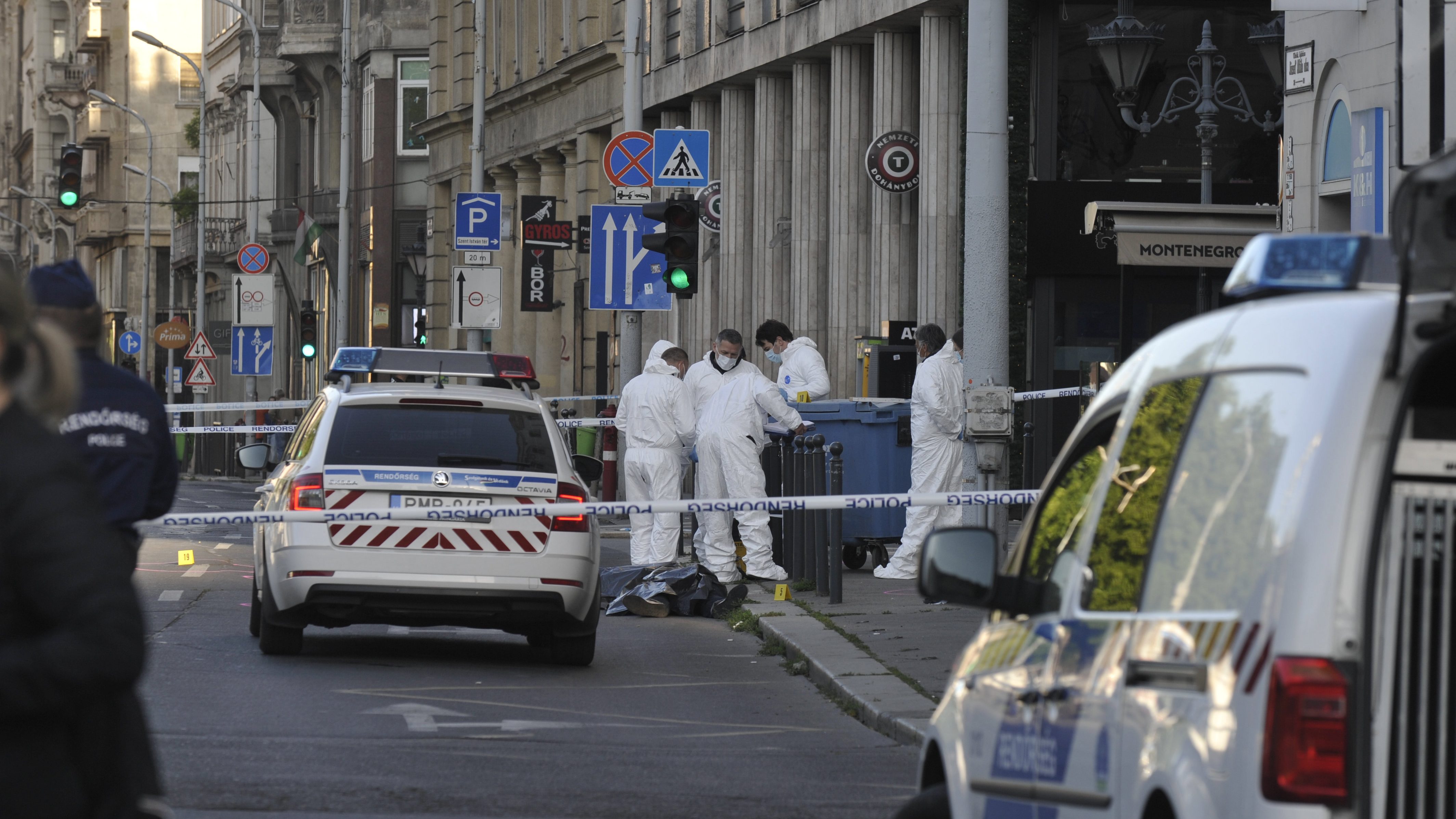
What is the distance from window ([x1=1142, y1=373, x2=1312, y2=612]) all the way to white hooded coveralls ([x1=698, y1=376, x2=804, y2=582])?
1354 centimetres

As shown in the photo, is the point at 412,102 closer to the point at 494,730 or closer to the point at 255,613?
the point at 255,613

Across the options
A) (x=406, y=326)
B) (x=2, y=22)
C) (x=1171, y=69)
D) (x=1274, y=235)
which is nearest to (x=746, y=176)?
(x=1171, y=69)

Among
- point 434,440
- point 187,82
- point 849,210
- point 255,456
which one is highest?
point 187,82

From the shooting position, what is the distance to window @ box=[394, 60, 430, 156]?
55.3m

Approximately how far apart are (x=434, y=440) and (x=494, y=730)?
2.57m

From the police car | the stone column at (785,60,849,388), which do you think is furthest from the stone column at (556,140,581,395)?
the police car

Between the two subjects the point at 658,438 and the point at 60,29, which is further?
the point at 60,29

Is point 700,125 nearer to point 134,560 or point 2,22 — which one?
point 134,560

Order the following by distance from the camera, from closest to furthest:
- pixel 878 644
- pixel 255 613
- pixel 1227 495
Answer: pixel 1227 495, pixel 878 644, pixel 255 613

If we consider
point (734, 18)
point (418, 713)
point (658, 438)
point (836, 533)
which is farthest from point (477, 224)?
point (418, 713)

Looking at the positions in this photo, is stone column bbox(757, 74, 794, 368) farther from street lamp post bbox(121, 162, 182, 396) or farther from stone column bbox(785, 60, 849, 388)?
street lamp post bbox(121, 162, 182, 396)

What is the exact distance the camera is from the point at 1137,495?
4.50m

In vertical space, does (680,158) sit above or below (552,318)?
above

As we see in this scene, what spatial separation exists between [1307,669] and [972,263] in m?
10.0
